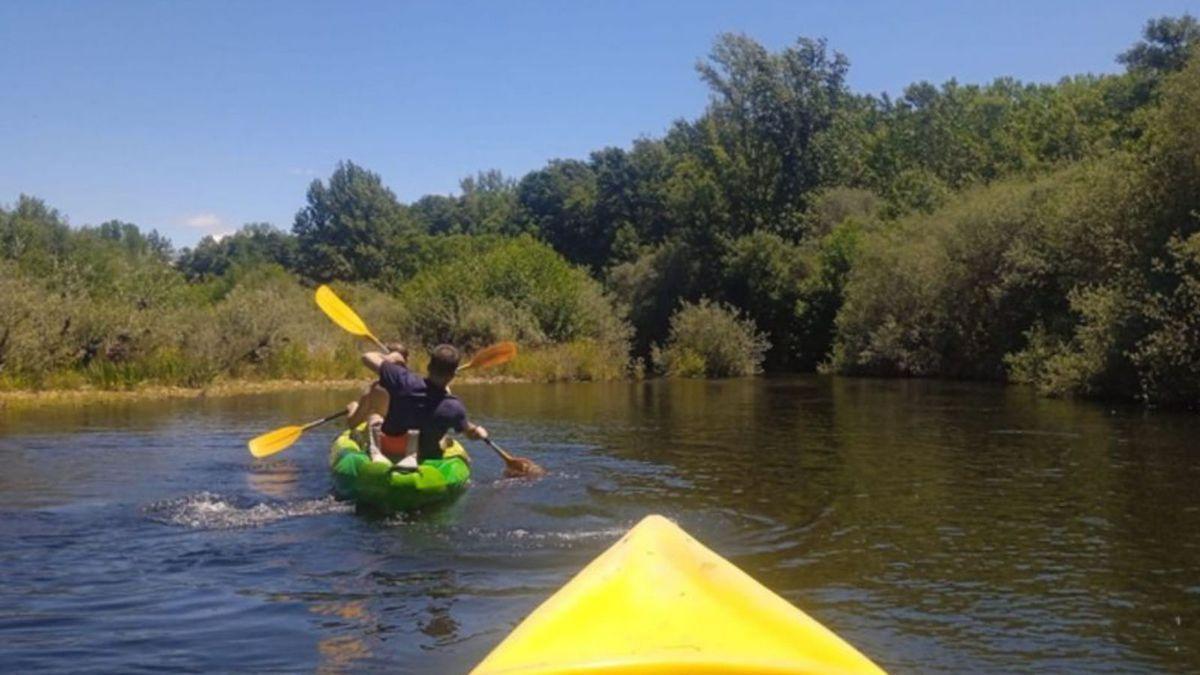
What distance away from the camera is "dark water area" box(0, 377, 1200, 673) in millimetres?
5711

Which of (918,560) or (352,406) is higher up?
(352,406)

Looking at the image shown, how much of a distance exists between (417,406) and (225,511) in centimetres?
168

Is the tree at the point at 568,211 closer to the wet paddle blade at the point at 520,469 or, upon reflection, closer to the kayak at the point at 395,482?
the wet paddle blade at the point at 520,469

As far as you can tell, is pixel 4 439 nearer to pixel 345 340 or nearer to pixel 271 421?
pixel 271 421

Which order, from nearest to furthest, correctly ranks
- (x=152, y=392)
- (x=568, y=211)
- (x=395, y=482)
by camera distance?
(x=395, y=482) < (x=152, y=392) < (x=568, y=211)

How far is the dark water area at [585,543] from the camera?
571cm

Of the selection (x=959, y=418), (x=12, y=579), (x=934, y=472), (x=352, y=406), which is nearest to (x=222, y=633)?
(x=12, y=579)

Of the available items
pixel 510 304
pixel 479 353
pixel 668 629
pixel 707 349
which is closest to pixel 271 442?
pixel 479 353

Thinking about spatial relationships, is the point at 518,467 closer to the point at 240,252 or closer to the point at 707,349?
the point at 707,349

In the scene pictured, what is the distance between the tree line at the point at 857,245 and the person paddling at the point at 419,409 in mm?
13085

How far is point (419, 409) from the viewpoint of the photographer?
31.0 feet

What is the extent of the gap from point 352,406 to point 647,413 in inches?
329

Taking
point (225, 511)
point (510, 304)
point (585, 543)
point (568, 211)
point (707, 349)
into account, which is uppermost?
point (568, 211)

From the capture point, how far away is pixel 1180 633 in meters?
5.80
